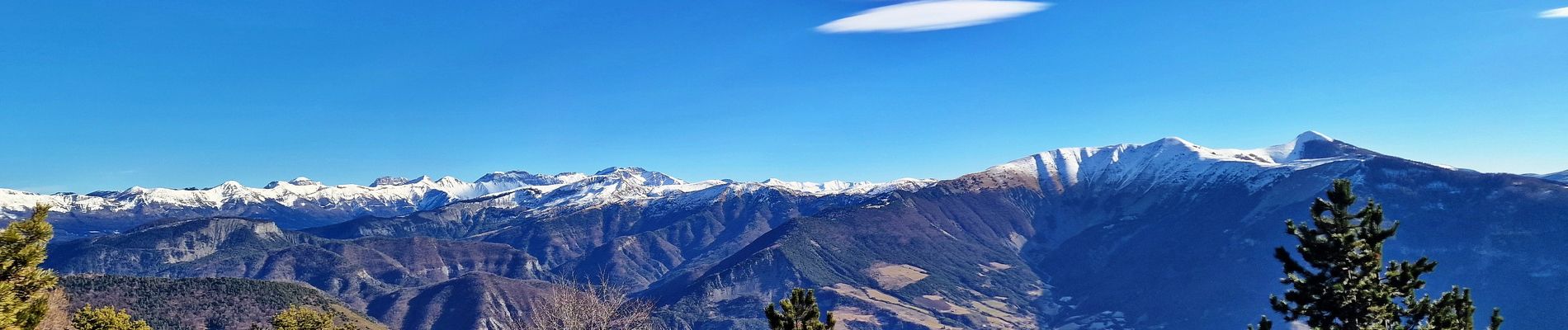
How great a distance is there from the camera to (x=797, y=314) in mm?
36750

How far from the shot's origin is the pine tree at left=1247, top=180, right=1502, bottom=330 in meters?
31.0

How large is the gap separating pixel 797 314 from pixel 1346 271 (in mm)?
21891

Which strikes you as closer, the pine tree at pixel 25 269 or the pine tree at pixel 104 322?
the pine tree at pixel 25 269

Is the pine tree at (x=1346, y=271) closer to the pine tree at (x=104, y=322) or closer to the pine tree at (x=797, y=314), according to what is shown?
the pine tree at (x=797, y=314)

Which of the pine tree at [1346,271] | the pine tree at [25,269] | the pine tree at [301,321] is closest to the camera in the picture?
the pine tree at [1346,271]

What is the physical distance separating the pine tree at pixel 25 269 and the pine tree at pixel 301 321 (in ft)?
192

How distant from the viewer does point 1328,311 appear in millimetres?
32594

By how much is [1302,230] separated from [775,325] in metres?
21.6

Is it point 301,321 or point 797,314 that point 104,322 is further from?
point 797,314

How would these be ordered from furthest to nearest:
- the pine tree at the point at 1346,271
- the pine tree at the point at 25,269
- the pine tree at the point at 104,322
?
the pine tree at the point at 104,322
the pine tree at the point at 25,269
the pine tree at the point at 1346,271

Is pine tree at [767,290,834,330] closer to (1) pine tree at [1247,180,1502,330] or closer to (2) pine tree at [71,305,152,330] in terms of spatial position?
(1) pine tree at [1247,180,1502,330]

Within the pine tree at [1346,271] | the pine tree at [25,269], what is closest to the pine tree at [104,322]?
the pine tree at [25,269]

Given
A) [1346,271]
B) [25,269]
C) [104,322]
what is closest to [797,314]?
[1346,271]

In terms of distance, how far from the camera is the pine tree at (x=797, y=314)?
1414 inches
